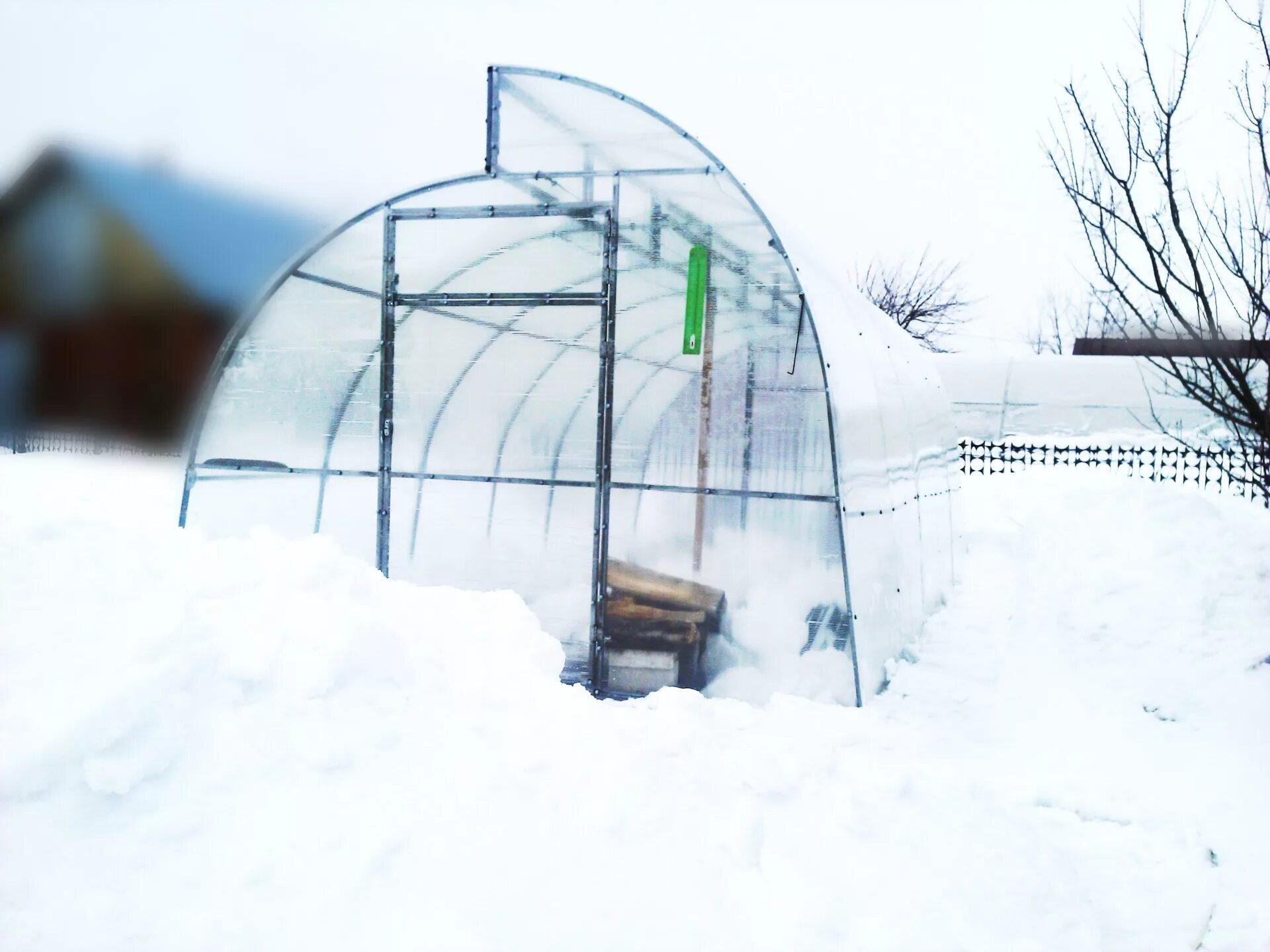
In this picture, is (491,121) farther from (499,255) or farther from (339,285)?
(339,285)

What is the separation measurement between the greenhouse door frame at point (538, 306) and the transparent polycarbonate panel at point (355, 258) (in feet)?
0.33

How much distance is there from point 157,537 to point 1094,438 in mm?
18247

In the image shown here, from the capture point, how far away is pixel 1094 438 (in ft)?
61.5

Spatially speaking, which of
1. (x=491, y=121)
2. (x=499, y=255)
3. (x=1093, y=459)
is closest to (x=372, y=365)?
(x=499, y=255)

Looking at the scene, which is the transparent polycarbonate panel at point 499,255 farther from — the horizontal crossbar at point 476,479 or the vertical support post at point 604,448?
the horizontal crossbar at point 476,479

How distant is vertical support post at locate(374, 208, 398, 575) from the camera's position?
21.6 feet

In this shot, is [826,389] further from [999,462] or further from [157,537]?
[999,462]

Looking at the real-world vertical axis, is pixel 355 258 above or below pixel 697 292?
above

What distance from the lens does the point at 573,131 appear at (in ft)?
20.2

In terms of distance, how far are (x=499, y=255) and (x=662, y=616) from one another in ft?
8.67

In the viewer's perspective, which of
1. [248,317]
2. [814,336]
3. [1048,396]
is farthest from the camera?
[1048,396]

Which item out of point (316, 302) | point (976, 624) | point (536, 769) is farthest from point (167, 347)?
point (976, 624)

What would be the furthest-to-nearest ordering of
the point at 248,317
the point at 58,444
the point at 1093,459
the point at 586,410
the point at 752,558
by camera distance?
1. the point at 1093,459
2. the point at 58,444
3. the point at 248,317
4. the point at 586,410
5. the point at 752,558

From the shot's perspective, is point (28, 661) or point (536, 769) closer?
point (28, 661)
